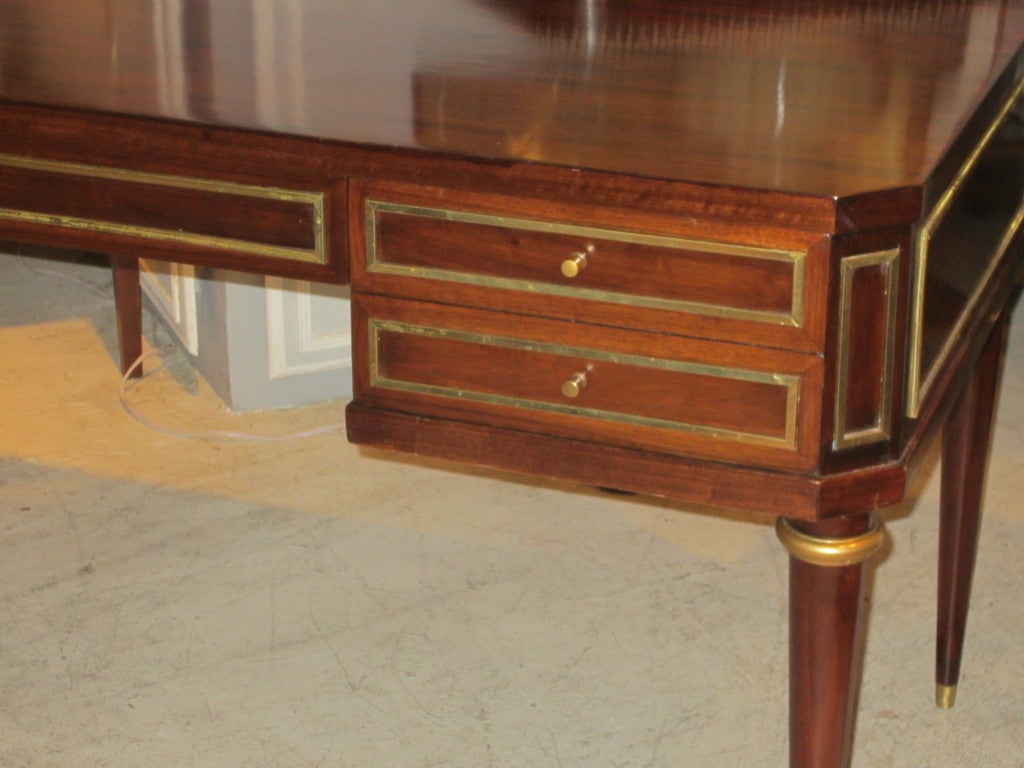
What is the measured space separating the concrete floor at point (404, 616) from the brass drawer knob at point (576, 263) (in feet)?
2.94

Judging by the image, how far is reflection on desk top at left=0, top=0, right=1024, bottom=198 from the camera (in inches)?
54.7

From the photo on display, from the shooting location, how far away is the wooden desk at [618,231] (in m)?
1.29

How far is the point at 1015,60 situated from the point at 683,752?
0.95m

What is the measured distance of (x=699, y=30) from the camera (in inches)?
74.0

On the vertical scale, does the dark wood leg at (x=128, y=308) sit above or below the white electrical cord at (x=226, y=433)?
above

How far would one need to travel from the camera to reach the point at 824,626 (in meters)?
1.42

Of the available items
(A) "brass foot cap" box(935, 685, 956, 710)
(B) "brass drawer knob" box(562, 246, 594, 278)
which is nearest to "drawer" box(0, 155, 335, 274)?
(B) "brass drawer knob" box(562, 246, 594, 278)

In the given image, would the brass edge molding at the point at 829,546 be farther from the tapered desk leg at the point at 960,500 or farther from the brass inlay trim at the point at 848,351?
the tapered desk leg at the point at 960,500

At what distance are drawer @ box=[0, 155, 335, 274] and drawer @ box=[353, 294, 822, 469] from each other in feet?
0.32

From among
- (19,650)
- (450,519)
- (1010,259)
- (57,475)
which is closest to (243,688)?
(19,650)

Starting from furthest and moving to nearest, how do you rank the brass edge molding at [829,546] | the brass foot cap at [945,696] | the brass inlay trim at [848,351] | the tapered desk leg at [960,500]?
1. the brass foot cap at [945,696]
2. the tapered desk leg at [960,500]
3. the brass edge molding at [829,546]
4. the brass inlay trim at [848,351]

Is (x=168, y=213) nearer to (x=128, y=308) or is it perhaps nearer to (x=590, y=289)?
(x=590, y=289)

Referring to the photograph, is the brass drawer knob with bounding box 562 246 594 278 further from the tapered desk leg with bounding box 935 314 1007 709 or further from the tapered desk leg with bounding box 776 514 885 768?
the tapered desk leg with bounding box 935 314 1007 709

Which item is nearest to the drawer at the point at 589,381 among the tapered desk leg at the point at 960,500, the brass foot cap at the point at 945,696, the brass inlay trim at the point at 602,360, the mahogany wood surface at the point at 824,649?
the brass inlay trim at the point at 602,360
